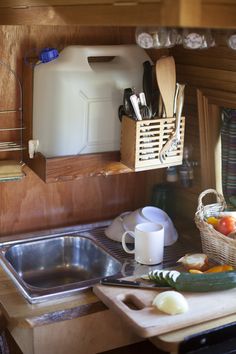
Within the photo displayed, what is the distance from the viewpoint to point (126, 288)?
1.39 m

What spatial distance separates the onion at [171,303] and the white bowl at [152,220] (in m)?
0.40

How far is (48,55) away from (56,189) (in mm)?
445

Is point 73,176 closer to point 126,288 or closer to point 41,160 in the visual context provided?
point 41,160

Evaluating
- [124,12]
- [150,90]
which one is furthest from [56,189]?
[124,12]

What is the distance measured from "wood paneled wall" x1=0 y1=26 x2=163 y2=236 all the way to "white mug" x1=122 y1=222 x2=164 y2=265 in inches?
11.7

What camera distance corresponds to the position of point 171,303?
1272mm

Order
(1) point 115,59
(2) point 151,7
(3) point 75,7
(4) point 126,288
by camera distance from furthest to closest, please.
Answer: (1) point 115,59 → (4) point 126,288 → (3) point 75,7 → (2) point 151,7

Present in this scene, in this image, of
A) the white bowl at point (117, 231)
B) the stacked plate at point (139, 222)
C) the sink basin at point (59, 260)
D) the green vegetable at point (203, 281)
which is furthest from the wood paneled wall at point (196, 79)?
the green vegetable at point (203, 281)

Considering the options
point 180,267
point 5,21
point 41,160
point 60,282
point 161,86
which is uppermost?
point 5,21

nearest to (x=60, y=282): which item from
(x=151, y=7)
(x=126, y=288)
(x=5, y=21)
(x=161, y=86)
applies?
(x=126, y=288)

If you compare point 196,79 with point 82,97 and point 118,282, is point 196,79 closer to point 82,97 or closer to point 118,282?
point 82,97

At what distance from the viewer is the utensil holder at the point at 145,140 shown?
5.03 ft

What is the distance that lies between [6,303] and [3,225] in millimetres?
404

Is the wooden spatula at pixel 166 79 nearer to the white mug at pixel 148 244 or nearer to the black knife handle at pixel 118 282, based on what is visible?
the white mug at pixel 148 244
